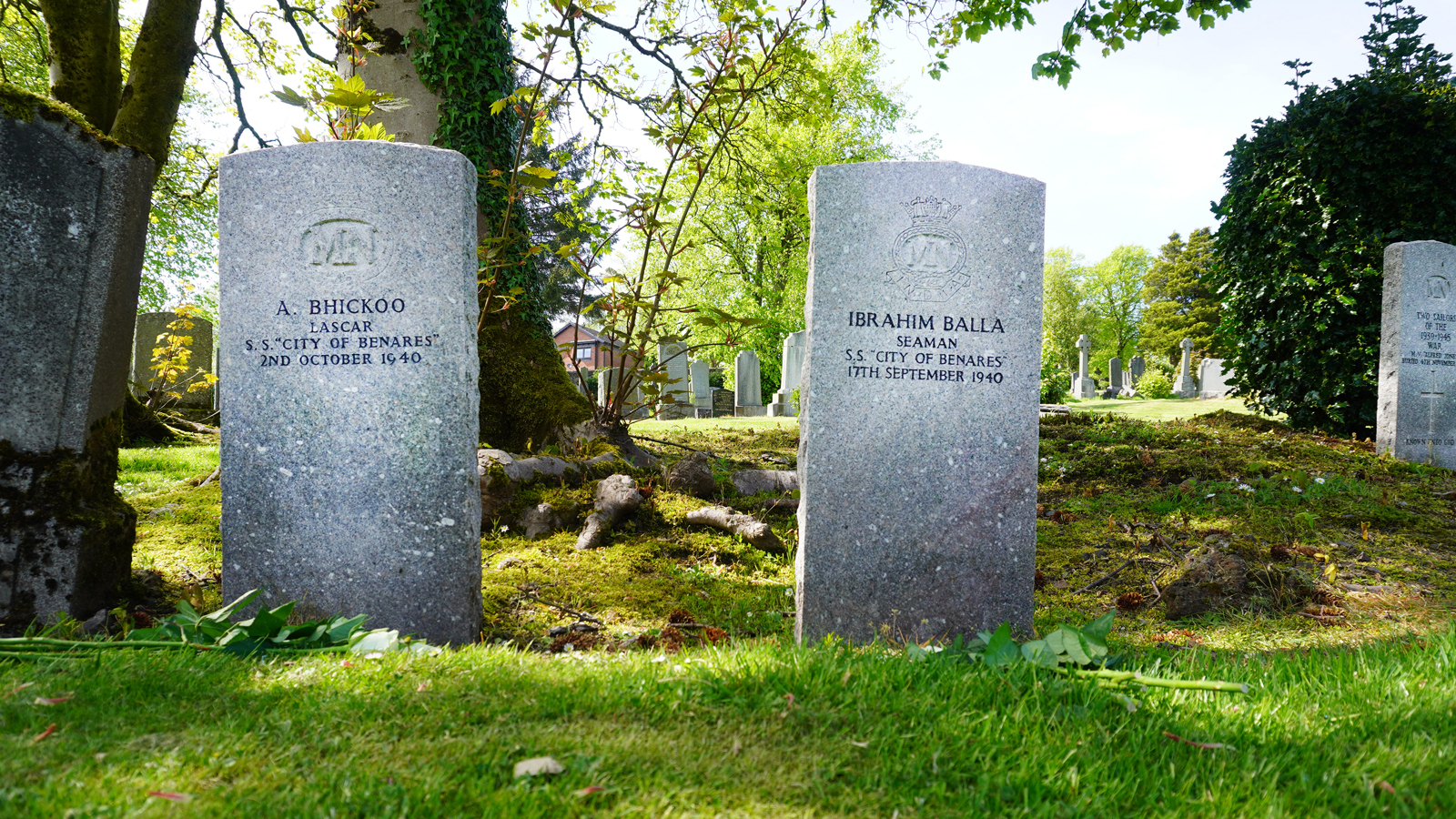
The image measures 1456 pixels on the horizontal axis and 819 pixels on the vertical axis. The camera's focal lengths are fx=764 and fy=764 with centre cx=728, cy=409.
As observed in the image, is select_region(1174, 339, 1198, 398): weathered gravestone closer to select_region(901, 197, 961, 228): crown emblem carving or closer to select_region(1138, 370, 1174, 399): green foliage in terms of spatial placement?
select_region(1138, 370, 1174, 399): green foliage

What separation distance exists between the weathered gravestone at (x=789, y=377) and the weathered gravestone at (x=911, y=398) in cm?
1411

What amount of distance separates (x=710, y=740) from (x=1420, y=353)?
9.91 meters

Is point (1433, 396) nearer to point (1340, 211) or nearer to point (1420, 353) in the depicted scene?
point (1420, 353)

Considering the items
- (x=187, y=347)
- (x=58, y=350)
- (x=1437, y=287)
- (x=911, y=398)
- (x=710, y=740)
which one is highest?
(x=1437, y=287)

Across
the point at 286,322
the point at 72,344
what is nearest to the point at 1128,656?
the point at 286,322

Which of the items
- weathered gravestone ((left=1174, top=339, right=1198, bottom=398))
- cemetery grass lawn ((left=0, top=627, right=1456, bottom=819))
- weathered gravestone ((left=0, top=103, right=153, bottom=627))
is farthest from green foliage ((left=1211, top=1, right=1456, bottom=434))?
weathered gravestone ((left=1174, top=339, right=1198, bottom=398))

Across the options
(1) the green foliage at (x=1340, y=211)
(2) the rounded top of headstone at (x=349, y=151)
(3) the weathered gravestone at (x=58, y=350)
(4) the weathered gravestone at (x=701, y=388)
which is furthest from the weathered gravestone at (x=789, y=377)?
(3) the weathered gravestone at (x=58, y=350)

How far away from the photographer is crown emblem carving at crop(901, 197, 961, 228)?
354 centimetres

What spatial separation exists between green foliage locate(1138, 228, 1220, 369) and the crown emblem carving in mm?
40384

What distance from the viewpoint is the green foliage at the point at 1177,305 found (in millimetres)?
40281

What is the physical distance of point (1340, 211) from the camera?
9.37 meters

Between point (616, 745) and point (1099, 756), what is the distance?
47.9 inches


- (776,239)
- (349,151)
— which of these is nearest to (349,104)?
(349,151)

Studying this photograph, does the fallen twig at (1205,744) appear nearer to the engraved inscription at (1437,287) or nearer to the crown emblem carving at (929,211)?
the crown emblem carving at (929,211)
